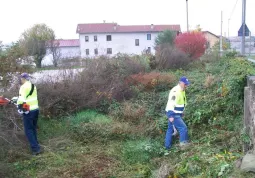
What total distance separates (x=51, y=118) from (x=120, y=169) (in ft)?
12.7

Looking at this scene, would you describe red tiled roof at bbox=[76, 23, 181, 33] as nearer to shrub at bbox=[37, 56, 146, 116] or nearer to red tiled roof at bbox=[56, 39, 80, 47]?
red tiled roof at bbox=[56, 39, 80, 47]

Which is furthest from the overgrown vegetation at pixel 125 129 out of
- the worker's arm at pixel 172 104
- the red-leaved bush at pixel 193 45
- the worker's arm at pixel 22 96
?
the red-leaved bush at pixel 193 45

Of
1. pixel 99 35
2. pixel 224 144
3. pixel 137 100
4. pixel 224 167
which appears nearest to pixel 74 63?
pixel 137 100

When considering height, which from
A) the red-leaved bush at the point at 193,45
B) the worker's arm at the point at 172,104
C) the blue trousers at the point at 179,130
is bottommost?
the blue trousers at the point at 179,130

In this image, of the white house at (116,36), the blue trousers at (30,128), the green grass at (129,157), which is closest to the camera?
the green grass at (129,157)

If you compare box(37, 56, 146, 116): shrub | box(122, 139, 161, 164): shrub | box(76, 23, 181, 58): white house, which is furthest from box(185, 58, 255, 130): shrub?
box(76, 23, 181, 58): white house

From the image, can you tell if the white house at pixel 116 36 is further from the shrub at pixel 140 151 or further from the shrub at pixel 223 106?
the shrub at pixel 140 151

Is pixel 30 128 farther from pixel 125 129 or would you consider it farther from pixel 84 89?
pixel 84 89

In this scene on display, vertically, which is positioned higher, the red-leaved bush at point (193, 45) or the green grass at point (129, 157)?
the red-leaved bush at point (193, 45)

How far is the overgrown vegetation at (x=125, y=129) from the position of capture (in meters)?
5.48

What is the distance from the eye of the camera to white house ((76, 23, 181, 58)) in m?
53.8

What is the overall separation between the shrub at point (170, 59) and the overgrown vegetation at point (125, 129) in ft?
16.8

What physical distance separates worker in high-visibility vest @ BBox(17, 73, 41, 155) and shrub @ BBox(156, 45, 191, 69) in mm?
11209

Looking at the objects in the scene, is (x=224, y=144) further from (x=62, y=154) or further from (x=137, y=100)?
(x=137, y=100)
